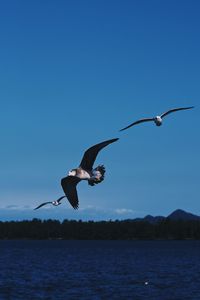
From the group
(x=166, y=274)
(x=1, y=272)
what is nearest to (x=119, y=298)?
(x=166, y=274)

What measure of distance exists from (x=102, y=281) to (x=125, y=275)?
1937cm

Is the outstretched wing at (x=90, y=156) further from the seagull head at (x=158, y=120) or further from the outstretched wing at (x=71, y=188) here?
the seagull head at (x=158, y=120)

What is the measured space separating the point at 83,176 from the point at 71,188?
61 centimetres

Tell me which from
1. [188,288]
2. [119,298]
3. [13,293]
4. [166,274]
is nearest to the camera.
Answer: [119,298]

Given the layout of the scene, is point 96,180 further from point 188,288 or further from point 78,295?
point 188,288

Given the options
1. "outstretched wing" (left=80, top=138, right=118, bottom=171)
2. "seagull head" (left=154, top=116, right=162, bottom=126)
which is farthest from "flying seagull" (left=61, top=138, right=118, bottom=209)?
"seagull head" (left=154, top=116, right=162, bottom=126)

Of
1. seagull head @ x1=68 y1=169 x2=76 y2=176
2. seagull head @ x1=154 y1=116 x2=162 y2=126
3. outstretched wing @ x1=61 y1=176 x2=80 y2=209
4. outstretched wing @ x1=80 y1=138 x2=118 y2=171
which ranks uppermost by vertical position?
seagull head @ x1=154 y1=116 x2=162 y2=126

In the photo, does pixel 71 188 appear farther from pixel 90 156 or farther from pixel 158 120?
pixel 158 120

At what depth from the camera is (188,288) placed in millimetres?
122312

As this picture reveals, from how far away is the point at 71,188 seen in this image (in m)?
11.7

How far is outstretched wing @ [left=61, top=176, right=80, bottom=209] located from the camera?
11.4m

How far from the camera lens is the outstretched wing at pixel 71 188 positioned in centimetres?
1138

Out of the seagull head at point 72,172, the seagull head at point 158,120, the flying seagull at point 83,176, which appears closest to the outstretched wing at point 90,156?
the flying seagull at point 83,176

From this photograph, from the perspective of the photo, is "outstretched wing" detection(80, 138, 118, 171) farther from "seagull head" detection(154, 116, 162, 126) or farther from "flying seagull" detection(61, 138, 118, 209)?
"seagull head" detection(154, 116, 162, 126)
